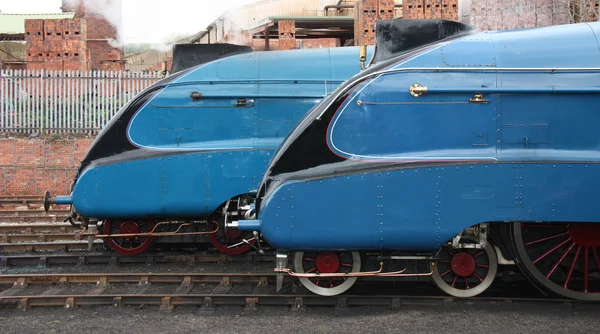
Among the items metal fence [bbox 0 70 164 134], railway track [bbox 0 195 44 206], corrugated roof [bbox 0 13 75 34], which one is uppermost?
corrugated roof [bbox 0 13 75 34]

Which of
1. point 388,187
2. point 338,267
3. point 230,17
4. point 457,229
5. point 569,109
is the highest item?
point 230,17

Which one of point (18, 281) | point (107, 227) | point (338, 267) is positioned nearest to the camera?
point (338, 267)

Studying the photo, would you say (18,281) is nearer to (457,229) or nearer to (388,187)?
(388,187)

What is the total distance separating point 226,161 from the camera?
817 centimetres

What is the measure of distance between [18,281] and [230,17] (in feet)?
39.4

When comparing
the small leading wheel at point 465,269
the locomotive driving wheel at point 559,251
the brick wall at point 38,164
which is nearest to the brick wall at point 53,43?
the brick wall at point 38,164

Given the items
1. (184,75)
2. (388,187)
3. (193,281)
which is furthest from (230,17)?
(388,187)

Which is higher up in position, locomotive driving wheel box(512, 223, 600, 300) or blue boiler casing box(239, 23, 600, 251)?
blue boiler casing box(239, 23, 600, 251)

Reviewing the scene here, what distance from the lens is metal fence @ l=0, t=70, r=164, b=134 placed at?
16.3 meters

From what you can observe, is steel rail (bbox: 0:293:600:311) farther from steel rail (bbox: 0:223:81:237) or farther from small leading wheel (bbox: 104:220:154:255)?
steel rail (bbox: 0:223:81:237)

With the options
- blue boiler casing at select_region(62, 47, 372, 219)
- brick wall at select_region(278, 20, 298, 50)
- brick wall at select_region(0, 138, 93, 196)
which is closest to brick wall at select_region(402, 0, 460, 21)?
brick wall at select_region(278, 20, 298, 50)

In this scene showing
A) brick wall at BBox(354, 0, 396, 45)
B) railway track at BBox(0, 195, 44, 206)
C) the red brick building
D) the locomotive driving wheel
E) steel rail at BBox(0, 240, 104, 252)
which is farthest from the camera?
the red brick building

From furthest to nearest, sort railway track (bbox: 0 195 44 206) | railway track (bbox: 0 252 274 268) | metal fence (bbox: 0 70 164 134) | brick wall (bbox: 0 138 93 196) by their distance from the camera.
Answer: metal fence (bbox: 0 70 164 134), brick wall (bbox: 0 138 93 196), railway track (bbox: 0 195 44 206), railway track (bbox: 0 252 274 268)

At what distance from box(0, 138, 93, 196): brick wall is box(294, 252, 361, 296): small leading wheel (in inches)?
419
